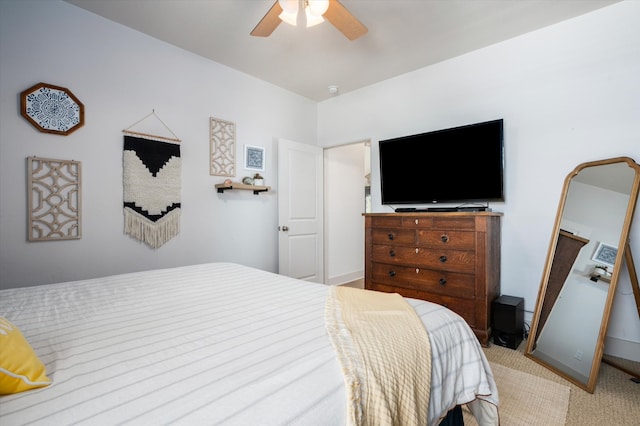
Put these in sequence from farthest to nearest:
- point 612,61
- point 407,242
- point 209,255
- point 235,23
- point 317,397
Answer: point 209,255
point 407,242
point 235,23
point 612,61
point 317,397

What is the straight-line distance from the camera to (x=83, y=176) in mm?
2410

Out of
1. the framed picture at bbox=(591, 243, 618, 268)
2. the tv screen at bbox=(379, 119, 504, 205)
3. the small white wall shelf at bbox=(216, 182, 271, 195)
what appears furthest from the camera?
the small white wall shelf at bbox=(216, 182, 271, 195)

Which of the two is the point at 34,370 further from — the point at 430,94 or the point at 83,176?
the point at 430,94

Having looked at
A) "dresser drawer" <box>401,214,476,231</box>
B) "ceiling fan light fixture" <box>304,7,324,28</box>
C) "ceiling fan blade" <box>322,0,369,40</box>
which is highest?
"ceiling fan light fixture" <box>304,7,324,28</box>

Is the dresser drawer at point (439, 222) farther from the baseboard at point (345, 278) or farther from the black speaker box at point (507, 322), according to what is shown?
the baseboard at point (345, 278)

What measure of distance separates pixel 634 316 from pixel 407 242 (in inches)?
68.7

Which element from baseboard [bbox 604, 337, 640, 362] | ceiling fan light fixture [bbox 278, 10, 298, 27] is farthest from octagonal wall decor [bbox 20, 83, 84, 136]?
baseboard [bbox 604, 337, 640, 362]

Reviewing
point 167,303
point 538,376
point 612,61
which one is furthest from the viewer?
point 612,61

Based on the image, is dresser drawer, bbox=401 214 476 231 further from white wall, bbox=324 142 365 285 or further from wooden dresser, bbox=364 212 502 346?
white wall, bbox=324 142 365 285

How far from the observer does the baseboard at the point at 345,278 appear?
4586 millimetres

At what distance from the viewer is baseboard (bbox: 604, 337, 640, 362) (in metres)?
2.26

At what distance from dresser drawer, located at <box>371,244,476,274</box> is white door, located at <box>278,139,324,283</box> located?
3.82 ft

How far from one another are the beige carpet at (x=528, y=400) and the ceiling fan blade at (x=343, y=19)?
2.47 metres

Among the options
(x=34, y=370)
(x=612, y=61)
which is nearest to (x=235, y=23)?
(x=34, y=370)
